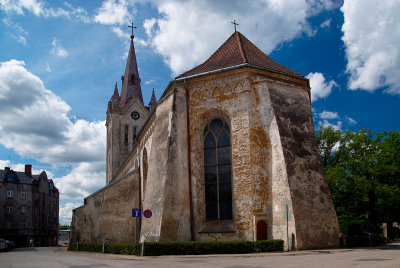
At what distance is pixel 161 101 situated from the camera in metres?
21.0

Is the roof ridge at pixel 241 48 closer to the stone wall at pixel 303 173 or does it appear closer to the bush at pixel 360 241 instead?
the stone wall at pixel 303 173

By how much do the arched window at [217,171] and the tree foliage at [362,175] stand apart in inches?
579

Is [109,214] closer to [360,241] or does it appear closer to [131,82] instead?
[360,241]

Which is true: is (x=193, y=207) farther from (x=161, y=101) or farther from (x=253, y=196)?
(x=161, y=101)

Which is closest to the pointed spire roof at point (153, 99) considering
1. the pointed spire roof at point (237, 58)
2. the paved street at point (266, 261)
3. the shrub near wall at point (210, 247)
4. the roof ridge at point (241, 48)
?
the pointed spire roof at point (237, 58)

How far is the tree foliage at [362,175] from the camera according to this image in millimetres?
29875

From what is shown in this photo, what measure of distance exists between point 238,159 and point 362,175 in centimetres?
1807

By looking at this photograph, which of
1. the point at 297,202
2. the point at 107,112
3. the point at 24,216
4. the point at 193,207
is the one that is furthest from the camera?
the point at 24,216

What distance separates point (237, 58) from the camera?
63.8 ft

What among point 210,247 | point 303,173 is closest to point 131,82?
point 303,173

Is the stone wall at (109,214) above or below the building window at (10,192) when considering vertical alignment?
below

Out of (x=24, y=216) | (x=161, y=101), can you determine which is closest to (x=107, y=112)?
(x=24, y=216)

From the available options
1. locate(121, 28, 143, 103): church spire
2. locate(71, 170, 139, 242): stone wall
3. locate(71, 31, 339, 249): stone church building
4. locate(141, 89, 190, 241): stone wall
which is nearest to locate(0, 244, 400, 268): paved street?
locate(71, 31, 339, 249): stone church building

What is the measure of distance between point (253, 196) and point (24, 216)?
180 ft
